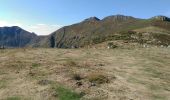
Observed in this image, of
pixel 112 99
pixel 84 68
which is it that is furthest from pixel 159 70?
pixel 112 99

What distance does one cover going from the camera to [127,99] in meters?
27.2

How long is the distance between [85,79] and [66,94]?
4814mm

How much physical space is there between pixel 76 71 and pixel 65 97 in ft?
28.4

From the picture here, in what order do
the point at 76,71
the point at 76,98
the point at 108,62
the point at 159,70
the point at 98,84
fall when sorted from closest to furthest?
the point at 76,98 → the point at 98,84 → the point at 76,71 → the point at 159,70 → the point at 108,62

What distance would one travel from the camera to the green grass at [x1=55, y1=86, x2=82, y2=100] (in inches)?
1065

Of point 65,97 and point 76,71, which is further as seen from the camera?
point 76,71

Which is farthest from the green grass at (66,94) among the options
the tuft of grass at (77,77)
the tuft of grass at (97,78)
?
the tuft of grass at (97,78)

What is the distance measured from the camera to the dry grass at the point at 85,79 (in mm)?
28188

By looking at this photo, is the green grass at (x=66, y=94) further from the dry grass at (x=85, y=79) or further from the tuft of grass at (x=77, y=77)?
the tuft of grass at (x=77, y=77)

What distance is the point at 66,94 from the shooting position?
27.8 m

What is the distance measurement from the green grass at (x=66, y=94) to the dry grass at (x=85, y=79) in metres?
0.08

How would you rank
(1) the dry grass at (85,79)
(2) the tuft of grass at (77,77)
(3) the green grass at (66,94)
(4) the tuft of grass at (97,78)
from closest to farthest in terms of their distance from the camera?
(3) the green grass at (66,94) < (1) the dry grass at (85,79) < (4) the tuft of grass at (97,78) < (2) the tuft of grass at (77,77)

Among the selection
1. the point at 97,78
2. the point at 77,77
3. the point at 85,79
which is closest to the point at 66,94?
the point at 85,79

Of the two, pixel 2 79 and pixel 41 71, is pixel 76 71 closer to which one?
pixel 41 71
